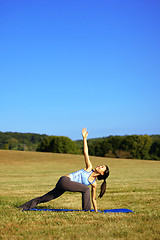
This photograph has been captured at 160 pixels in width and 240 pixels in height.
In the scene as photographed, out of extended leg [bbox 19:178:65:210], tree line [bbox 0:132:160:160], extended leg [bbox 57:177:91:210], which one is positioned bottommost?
extended leg [bbox 19:178:65:210]

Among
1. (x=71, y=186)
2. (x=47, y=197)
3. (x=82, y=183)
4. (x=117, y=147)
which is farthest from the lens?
(x=117, y=147)

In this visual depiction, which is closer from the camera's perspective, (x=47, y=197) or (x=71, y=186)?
(x=71, y=186)

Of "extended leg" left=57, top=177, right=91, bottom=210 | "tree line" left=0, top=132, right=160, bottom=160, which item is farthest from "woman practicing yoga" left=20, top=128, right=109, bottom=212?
"tree line" left=0, top=132, right=160, bottom=160

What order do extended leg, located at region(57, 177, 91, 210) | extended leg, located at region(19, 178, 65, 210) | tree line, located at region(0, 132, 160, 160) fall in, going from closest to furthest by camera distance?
extended leg, located at region(57, 177, 91, 210)
extended leg, located at region(19, 178, 65, 210)
tree line, located at region(0, 132, 160, 160)

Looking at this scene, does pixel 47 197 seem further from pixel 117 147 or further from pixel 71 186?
pixel 117 147

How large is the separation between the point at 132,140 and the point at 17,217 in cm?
6875

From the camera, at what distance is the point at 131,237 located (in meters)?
6.19

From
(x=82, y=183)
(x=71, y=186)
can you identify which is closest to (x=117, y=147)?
(x=82, y=183)

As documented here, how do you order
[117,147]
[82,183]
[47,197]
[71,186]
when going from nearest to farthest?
1. [71,186]
2. [82,183]
3. [47,197]
4. [117,147]

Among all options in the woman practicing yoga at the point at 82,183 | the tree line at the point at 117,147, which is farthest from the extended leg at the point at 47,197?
the tree line at the point at 117,147

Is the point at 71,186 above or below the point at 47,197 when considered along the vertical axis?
above

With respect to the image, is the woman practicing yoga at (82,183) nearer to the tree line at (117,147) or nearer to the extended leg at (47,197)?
the extended leg at (47,197)

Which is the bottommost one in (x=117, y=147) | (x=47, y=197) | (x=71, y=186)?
(x=47, y=197)

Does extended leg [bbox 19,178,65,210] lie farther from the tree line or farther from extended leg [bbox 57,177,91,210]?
the tree line
